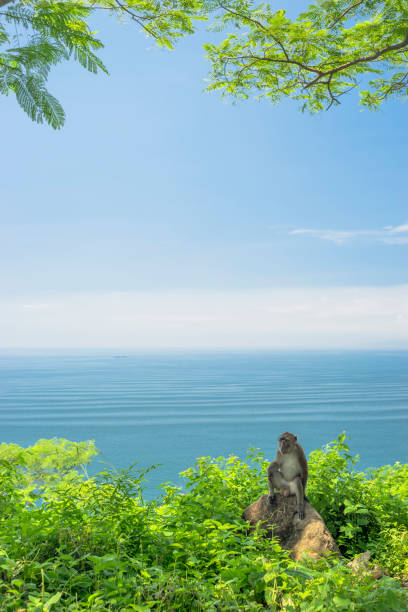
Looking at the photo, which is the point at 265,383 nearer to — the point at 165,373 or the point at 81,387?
the point at 165,373

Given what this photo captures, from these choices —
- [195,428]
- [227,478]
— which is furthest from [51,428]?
[227,478]

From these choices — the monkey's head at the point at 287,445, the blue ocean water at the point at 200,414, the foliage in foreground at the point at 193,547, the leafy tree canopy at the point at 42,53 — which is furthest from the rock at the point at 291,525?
the blue ocean water at the point at 200,414

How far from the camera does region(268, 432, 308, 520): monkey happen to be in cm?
471

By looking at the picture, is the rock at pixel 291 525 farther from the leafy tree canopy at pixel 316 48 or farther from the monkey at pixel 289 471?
the leafy tree canopy at pixel 316 48

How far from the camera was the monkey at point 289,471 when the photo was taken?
471 cm

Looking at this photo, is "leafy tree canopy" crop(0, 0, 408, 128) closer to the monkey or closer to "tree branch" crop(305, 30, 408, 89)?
"tree branch" crop(305, 30, 408, 89)

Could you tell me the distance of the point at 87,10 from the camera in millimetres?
4352

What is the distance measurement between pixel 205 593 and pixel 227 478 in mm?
3142

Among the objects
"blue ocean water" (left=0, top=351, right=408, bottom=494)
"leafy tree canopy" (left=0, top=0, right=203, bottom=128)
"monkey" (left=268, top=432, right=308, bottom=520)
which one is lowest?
"blue ocean water" (left=0, top=351, right=408, bottom=494)

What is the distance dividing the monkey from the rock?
0.10 metres

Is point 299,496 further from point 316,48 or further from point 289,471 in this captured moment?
point 316,48

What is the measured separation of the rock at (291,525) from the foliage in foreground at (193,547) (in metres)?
0.29

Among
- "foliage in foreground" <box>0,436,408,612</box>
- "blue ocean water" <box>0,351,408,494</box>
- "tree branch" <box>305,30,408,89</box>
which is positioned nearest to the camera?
"foliage in foreground" <box>0,436,408,612</box>

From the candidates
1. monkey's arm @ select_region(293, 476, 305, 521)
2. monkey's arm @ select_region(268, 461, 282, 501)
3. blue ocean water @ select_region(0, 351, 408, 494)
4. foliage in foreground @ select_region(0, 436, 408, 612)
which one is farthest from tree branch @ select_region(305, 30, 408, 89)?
blue ocean water @ select_region(0, 351, 408, 494)
